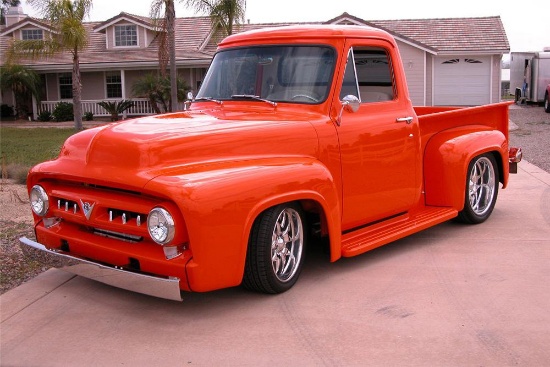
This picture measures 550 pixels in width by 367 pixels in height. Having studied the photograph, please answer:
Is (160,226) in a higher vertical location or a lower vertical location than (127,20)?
lower

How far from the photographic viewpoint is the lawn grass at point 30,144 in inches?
571

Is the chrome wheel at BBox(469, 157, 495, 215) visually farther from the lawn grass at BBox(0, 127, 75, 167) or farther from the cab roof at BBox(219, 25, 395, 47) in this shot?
the lawn grass at BBox(0, 127, 75, 167)

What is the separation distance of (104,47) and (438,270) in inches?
1152

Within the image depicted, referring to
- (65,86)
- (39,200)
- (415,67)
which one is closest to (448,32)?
(415,67)

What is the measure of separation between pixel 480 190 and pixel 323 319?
11.9 ft

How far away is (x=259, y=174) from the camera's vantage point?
472 centimetres

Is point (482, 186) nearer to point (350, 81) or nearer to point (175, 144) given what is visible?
point (350, 81)

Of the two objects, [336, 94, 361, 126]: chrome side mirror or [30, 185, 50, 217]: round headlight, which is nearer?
[30, 185, 50, 217]: round headlight

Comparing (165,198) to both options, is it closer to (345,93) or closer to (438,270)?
(345,93)

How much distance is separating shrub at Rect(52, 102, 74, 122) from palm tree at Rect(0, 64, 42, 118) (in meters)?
1.35

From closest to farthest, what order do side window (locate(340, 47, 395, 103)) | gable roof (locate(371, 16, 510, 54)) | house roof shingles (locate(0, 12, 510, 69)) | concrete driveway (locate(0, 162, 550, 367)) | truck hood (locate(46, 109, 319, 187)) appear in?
concrete driveway (locate(0, 162, 550, 367)) < truck hood (locate(46, 109, 319, 187)) < side window (locate(340, 47, 395, 103)) < house roof shingles (locate(0, 12, 510, 69)) < gable roof (locate(371, 16, 510, 54))

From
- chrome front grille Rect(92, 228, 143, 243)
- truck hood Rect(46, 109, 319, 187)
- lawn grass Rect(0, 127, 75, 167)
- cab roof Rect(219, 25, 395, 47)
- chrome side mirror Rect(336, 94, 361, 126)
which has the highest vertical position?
cab roof Rect(219, 25, 395, 47)

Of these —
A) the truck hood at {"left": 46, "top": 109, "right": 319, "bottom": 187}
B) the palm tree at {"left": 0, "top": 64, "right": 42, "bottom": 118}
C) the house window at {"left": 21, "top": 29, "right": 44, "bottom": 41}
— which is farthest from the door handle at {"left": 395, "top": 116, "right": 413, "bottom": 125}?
the house window at {"left": 21, "top": 29, "right": 44, "bottom": 41}

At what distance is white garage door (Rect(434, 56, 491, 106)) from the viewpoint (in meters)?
31.5
